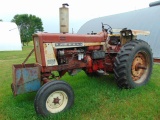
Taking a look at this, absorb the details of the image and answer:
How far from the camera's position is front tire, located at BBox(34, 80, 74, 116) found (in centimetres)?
374

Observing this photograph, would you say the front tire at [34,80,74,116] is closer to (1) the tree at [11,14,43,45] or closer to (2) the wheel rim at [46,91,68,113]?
(2) the wheel rim at [46,91,68,113]

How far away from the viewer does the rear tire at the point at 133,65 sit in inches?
192

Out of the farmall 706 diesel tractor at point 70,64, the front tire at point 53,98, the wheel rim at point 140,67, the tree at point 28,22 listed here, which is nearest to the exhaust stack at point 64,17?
the farmall 706 diesel tractor at point 70,64

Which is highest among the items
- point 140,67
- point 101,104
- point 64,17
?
point 64,17

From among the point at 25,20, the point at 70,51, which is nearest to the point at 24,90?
the point at 70,51

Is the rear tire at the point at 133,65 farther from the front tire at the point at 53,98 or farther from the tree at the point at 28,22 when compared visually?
the tree at the point at 28,22

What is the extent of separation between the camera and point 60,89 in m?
3.92

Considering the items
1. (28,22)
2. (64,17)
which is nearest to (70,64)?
(64,17)

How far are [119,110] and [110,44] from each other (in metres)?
2.45

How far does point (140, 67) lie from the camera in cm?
536

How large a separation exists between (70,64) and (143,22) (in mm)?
10265

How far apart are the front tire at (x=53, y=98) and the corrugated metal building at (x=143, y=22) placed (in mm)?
7958

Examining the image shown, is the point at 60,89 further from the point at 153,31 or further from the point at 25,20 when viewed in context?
the point at 25,20

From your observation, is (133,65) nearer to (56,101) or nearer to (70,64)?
(70,64)
